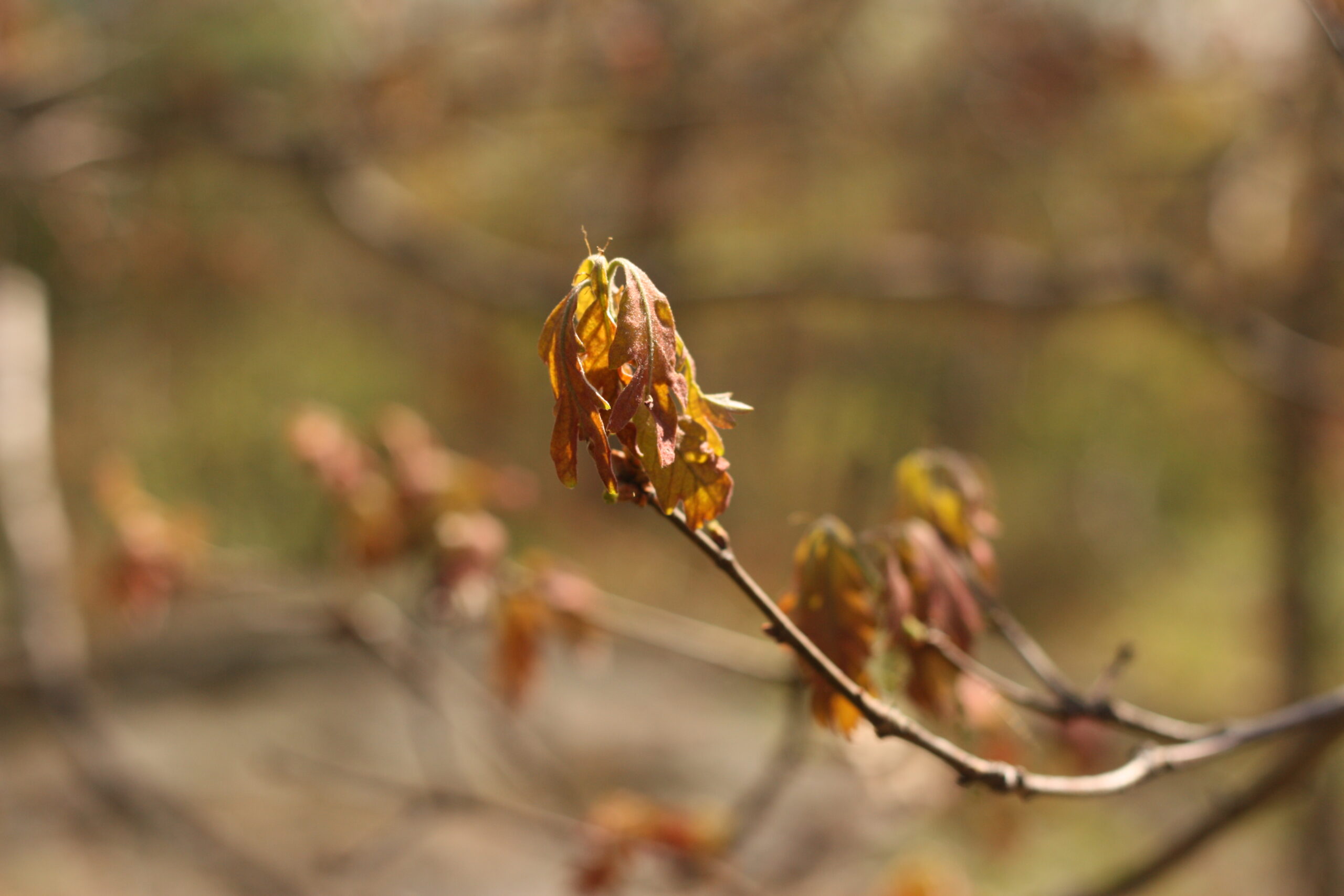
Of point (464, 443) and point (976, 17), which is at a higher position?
point (464, 443)

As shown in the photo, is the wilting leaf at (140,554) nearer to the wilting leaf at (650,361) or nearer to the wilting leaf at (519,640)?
the wilting leaf at (519,640)

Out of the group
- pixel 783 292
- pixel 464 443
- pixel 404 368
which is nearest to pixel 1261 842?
pixel 783 292

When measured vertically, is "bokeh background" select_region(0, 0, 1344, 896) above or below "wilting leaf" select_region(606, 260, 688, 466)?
above

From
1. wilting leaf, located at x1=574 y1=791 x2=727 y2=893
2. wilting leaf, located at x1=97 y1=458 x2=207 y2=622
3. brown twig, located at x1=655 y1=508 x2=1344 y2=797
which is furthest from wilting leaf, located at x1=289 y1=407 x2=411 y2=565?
brown twig, located at x1=655 y1=508 x2=1344 y2=797

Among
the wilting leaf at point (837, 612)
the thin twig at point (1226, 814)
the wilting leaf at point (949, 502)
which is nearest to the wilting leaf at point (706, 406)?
the wilting leaf at point (837, 612)

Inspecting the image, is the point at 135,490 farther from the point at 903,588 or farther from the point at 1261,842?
the point at 1261,842

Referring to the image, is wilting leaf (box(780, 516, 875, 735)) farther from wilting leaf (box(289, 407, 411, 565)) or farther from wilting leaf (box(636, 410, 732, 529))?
wilting leaf (box(289, 407, 411, 565))

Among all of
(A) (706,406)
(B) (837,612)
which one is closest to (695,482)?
(A) (706,406)
